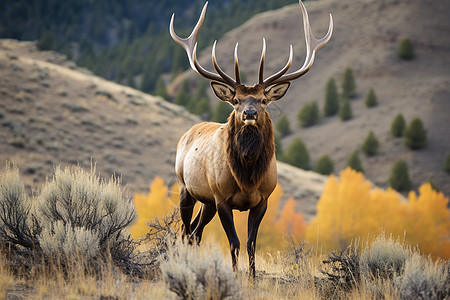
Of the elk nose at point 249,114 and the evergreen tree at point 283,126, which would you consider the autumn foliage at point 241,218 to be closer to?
the elk nose at point 249,114

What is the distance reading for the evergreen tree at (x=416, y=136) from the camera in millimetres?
62094

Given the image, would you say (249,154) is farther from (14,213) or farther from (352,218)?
(352,218)

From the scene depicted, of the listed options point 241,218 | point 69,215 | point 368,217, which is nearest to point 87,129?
point 241,218

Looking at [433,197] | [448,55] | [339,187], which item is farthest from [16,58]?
[448,55]

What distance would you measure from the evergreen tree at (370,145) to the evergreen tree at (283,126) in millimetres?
14959

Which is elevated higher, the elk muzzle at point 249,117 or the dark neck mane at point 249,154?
the elk muzzle at point 249,117

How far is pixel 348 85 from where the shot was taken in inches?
3280

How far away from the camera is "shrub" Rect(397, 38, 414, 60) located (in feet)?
294

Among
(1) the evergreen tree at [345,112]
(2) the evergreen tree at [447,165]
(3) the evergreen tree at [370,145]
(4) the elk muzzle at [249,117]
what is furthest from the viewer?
(1) the evergreen tree at [345,112]

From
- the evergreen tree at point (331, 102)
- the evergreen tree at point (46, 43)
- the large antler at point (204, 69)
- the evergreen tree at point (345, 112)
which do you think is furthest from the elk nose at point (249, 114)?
the evergreen tree at point (331, 102)

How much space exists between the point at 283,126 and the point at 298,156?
16.7 meters

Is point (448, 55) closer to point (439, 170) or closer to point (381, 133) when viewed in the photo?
point (381, 133)

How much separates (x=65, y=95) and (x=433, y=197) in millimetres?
35711

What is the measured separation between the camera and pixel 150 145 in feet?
115
